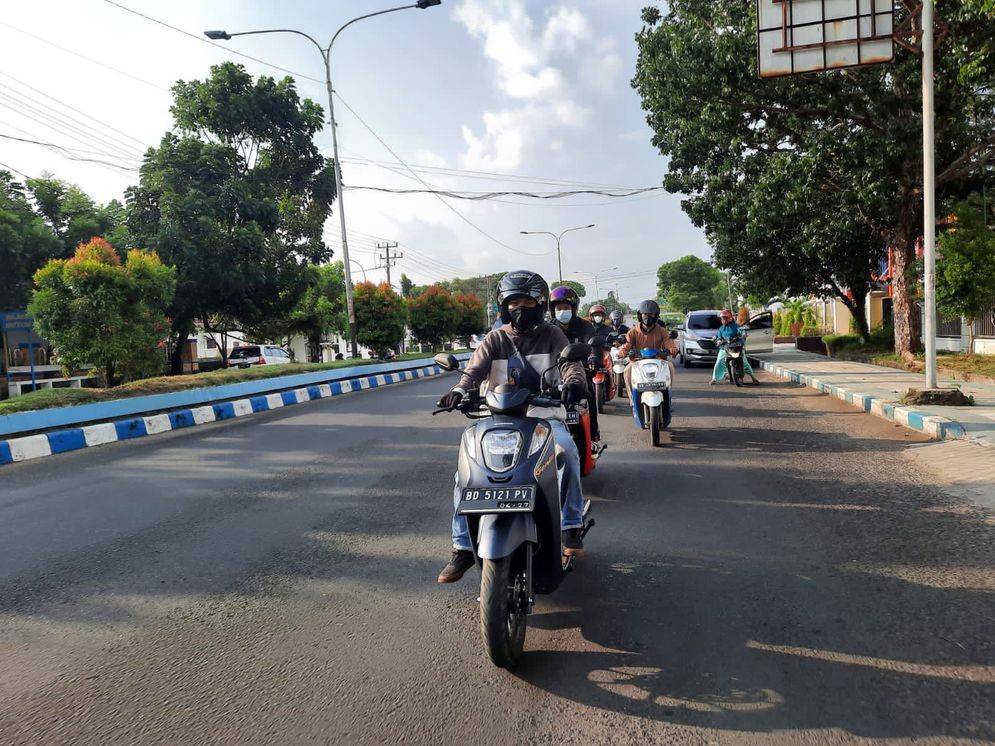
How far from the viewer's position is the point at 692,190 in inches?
877

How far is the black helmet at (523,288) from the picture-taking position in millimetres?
4152

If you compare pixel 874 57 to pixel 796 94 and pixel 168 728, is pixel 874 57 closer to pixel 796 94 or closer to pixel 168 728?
pixel 796 94

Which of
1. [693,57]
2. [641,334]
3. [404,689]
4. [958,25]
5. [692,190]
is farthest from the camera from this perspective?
[692,190]

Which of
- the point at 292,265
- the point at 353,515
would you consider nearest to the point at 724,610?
the point at 353,515

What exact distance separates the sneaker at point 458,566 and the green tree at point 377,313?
85.9ft

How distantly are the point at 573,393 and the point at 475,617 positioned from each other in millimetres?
1210

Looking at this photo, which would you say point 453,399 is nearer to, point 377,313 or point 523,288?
point 523,288

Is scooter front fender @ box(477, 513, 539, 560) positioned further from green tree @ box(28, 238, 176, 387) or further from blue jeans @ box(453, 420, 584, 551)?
green tree @ box(28, 238, 176, 387)

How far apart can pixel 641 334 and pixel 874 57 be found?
685 centimetres

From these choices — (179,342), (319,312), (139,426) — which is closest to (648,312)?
(139,426)

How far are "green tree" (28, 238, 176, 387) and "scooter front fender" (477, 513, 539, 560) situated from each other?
42.7 ft

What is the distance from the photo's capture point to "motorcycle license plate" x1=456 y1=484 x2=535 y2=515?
3.02 metres

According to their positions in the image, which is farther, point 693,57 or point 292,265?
point 292,265

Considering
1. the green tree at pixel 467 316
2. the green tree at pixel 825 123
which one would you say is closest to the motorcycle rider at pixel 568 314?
the green tree at pixel 825 123
